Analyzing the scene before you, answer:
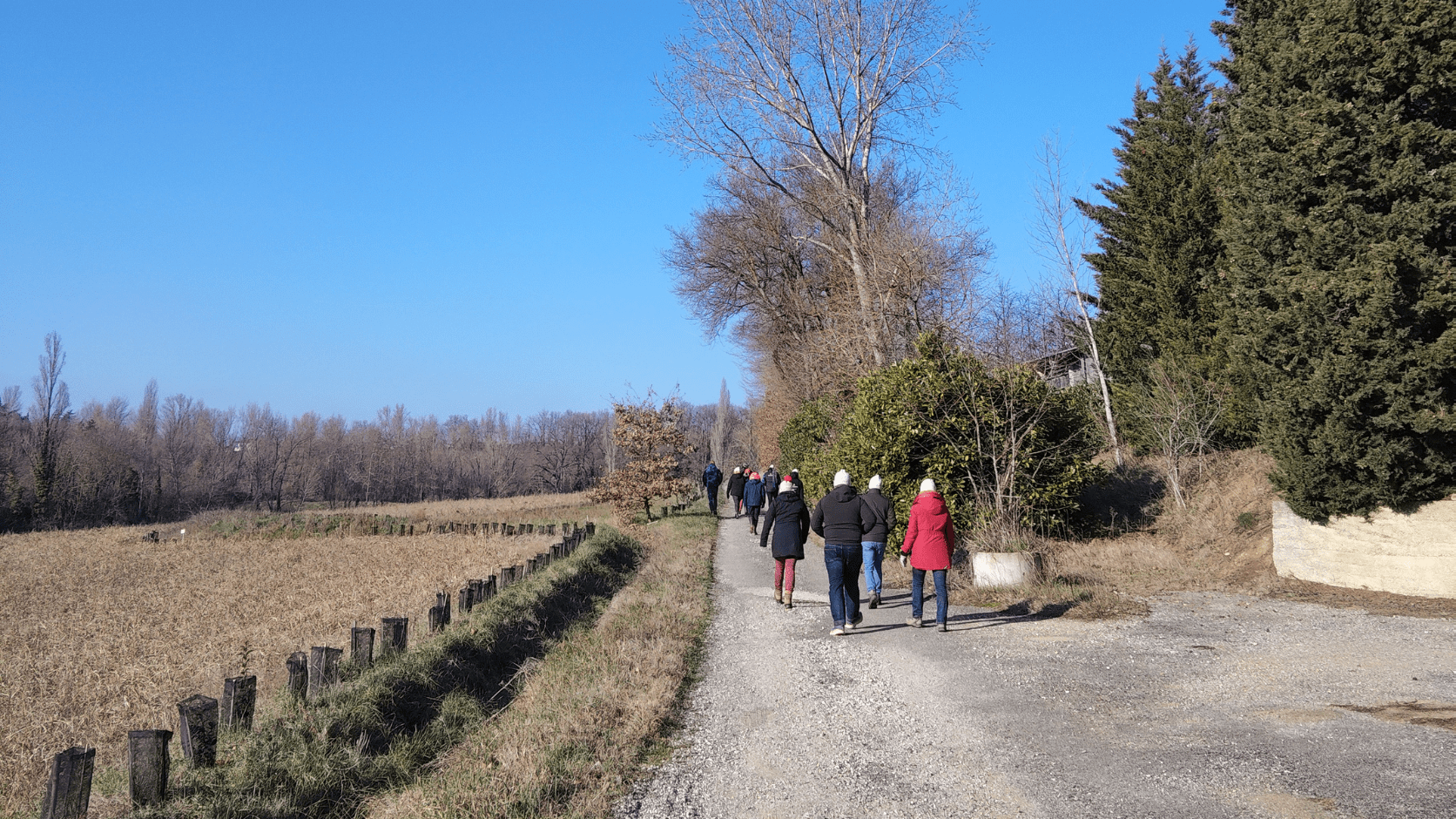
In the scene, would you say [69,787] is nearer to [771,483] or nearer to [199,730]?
[199,730]

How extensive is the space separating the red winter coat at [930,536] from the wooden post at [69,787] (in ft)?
24.6

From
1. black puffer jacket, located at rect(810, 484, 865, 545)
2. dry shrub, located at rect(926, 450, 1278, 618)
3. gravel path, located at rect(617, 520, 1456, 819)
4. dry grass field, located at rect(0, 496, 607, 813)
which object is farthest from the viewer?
dry shrub, located at rect(926, 450, 1278, 618)

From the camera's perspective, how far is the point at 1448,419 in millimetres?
9500

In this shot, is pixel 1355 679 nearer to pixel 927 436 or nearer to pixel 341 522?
pixel 927 436

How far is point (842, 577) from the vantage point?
9.41 m

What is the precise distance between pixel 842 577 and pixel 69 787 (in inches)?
277

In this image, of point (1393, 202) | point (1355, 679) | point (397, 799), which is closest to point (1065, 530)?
point (1393, 202)

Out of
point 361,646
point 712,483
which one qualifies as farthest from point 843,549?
point 712,483

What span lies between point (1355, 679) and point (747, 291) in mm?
32076

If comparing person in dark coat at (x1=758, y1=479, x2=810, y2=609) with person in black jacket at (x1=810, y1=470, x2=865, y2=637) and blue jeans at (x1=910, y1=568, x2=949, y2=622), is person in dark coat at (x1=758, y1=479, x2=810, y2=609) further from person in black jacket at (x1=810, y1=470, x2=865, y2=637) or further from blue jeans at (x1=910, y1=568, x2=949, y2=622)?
blue jeans at (x1=910, y1=568, x2=949, y2=622)

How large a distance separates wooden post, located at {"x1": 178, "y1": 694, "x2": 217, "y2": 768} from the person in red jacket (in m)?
6.81

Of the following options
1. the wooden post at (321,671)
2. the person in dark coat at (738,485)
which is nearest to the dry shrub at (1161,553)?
the wooden post at (321,671)

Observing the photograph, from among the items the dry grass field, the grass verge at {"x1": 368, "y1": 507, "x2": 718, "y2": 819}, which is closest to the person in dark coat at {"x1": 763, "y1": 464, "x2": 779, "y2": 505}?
the dry grass field

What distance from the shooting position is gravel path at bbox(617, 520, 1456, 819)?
452 cm
